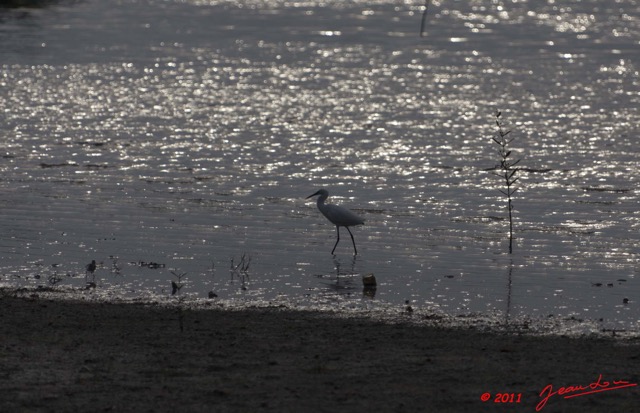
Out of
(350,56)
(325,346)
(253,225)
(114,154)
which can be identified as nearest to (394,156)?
(114,154)

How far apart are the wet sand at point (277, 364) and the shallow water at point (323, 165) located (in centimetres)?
164

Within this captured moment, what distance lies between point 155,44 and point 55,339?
40.3m

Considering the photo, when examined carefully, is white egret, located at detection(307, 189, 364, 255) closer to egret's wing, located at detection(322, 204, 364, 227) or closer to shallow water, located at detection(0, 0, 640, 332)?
egret's wing, located at detection(322, 204, 364, 227)

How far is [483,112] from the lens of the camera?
111 ft

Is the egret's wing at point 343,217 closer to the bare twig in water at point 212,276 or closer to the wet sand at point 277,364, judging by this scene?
the bare twig in water at point 212,276

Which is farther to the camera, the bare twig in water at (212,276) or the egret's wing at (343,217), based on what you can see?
the egret's wing at (343,217)

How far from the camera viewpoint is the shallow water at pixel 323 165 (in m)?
15.6

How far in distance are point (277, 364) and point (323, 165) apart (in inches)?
592

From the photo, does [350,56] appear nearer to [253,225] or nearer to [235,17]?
[235,17]

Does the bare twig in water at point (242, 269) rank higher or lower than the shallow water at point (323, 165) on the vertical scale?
higher
